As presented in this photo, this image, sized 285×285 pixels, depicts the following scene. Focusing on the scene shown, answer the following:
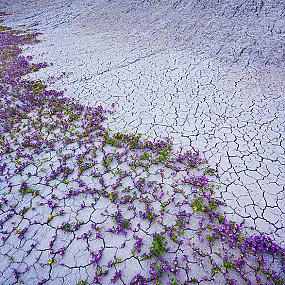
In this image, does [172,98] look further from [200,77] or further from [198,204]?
[198,204]

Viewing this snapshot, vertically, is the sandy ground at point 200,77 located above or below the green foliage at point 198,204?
above

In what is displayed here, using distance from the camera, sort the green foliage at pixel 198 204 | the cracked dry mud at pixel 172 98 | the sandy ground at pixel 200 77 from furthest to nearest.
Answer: the sandy ground at pixel 200 77
the green foliage at pixel 198 204
the cracked dry mud at pixel 172 98

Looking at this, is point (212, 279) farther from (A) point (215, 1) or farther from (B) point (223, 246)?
(A) point (215, 1)

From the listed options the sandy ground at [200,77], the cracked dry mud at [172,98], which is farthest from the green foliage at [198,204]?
the sandy ground at [200,77]

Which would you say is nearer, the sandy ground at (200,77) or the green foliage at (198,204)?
the green foliage at (198,204)

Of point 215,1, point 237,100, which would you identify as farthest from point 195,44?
point 237,100

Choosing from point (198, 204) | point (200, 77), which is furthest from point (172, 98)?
point (198, 204)

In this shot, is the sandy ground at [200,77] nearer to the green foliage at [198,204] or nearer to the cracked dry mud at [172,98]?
the cracked dry mud at [172,98]
